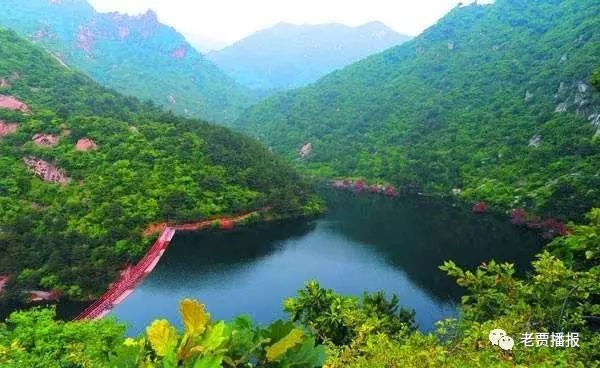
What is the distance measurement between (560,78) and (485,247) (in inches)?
2032

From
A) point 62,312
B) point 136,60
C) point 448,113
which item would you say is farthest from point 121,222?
point 136,60

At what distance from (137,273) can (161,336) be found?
43.1 m

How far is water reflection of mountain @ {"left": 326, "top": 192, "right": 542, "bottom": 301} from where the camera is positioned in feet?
155

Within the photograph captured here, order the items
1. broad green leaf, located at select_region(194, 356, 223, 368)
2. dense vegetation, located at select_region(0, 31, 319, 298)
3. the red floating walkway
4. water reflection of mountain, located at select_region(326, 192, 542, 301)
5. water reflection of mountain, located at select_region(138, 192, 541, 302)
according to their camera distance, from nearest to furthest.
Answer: broad green leaf, located at select_region(194, 356, 223, 368), the red floating walkway, dense vegetation, located at select_region(0, 31, 319, 298), water reflection of mountain, located at select_region(138, 192, 541, 302), water reflection of mountain, located at select_region(326, 192, 542, 301)

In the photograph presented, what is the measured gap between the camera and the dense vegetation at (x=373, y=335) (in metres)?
4.71

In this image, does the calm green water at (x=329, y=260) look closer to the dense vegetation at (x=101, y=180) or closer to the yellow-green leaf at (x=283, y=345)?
the dense vegetation at (x=101, y=180)

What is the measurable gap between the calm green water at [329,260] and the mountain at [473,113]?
10.9 metres

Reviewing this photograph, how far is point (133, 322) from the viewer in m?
37.1

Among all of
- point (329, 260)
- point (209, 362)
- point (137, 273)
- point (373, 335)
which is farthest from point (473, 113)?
point (209, 362)

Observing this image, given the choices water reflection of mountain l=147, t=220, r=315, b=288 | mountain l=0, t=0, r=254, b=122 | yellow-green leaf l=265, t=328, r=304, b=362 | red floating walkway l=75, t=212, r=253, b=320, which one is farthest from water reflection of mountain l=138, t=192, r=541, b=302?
mountain l=0, t=0, r=254, b=122

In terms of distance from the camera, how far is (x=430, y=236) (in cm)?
5756

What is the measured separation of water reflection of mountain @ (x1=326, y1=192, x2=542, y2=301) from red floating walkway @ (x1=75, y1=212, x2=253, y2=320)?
58.6 ft

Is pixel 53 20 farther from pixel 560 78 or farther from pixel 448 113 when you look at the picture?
pixel 560 78

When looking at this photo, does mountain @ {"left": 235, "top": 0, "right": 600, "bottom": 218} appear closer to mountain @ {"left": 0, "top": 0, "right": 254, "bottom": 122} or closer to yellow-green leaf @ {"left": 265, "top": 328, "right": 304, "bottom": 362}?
mountain @ {"left": 0, "top": 0, "right": 254, "bottom": 122}
